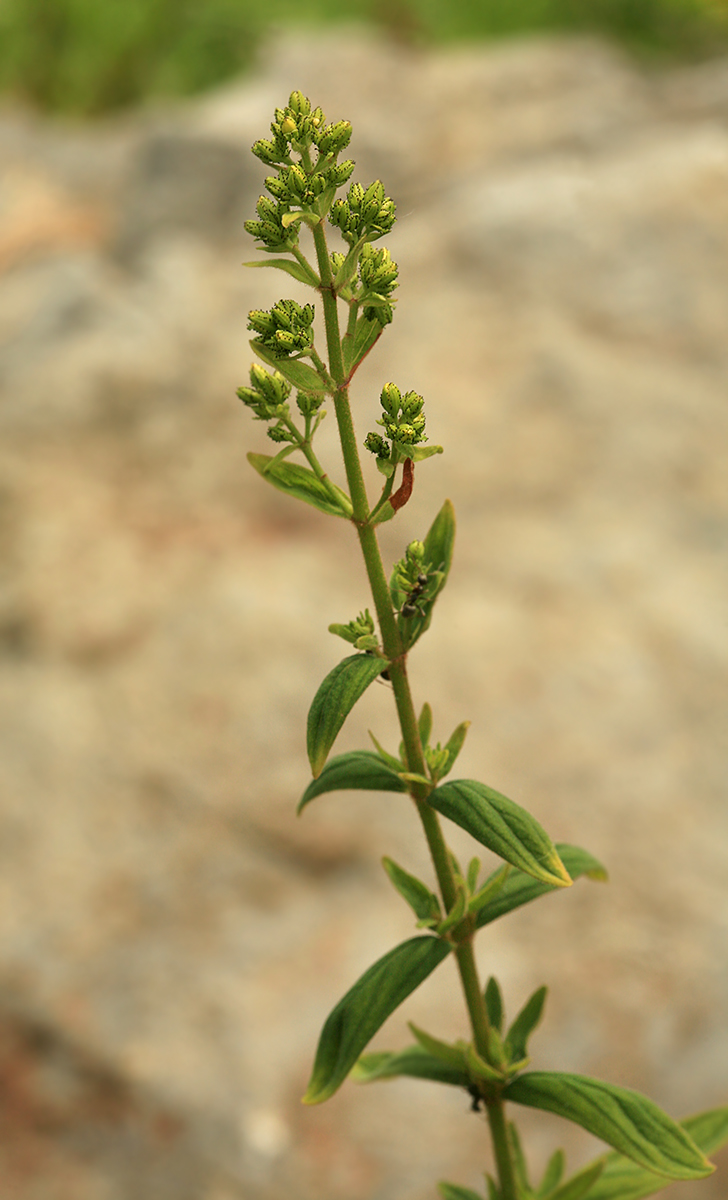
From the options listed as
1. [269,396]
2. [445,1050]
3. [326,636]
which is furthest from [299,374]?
[326,636]

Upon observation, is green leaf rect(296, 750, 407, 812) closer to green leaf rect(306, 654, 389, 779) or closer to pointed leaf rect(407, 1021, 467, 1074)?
green leaf rect(306, 654, 389, 779)

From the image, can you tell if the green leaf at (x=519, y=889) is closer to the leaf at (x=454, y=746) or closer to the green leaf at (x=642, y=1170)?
the leaf at (x=454, y=746)

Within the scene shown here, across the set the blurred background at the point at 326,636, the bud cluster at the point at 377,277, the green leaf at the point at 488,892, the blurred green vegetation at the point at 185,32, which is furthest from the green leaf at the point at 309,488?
the blurred green vegetation at the point at 185,32

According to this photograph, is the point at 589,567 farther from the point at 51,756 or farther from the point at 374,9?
the point at 374,9

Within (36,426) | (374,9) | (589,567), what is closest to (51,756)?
(36,426)

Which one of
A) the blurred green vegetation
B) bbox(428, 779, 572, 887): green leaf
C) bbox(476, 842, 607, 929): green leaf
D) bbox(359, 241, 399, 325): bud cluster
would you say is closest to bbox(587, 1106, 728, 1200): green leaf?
bbox(476, 842, 607, 929): green leaf

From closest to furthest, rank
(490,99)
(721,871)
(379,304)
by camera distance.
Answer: (379,304) → (721,871) → (490,99)
